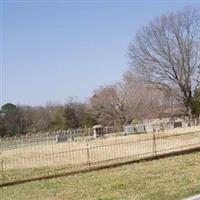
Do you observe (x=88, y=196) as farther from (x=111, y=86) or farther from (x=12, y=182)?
(x=111, y=86)

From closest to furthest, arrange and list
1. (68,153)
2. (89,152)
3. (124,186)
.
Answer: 1. (124,186)
2. (89,152)
3. (68,153)

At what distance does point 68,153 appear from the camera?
65.5 feet

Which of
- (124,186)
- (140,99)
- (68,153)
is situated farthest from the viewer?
(140,99)

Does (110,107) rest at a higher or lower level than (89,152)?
higher

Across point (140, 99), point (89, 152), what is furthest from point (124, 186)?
point (140, 99)

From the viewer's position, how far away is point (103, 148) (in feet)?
62.8

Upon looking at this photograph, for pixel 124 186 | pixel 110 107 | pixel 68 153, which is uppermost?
pixel 110 107

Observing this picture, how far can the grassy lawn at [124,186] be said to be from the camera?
28.0 feet

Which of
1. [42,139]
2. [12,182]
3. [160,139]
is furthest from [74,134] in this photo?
[12,182]

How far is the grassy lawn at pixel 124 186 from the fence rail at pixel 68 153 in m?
2.05

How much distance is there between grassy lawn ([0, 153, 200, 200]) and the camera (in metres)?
8.55

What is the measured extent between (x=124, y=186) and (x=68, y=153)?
10.5m

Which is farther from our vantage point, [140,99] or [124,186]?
[140,99]

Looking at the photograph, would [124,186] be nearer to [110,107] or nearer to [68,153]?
[68,153]
